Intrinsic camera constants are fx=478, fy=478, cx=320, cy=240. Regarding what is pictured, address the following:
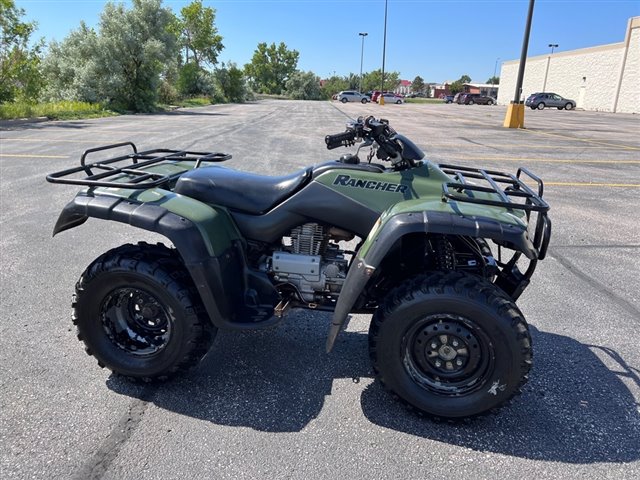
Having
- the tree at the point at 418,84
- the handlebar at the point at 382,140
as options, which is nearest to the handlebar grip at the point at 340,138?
the handlebar at the point at 382,140

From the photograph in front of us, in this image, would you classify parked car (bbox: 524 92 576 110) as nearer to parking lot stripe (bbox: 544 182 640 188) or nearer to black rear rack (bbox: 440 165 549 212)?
parking lot stripe (bbox: 544 182 640 188)

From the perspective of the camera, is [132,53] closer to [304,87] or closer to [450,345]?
[450,345]

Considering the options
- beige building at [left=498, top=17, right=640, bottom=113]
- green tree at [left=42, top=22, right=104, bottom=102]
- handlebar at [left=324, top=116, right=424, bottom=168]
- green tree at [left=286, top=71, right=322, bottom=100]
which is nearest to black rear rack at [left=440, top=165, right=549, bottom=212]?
handlebar at [left=324, top=116, right=424, bottom=168]

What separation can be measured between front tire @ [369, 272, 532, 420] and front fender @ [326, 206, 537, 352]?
0.22m

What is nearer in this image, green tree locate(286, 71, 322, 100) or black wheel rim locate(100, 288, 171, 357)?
black wheel rim locate(100, 288, 171, 357)

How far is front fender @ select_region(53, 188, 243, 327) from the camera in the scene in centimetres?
271

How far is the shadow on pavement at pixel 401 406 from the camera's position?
2562 millimetres

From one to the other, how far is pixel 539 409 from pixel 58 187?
7956 mm

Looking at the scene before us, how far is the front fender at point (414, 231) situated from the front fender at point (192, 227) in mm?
719

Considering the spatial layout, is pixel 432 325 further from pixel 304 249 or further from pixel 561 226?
pixel 561 226

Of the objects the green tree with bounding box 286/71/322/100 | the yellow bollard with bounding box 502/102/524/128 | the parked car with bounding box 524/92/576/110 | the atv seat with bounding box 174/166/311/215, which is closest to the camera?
the atv seat with bounding box 174/166/311/215

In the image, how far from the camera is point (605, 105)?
45906 mm

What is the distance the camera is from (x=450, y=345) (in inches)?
103

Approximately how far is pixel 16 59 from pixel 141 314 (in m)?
22.8
